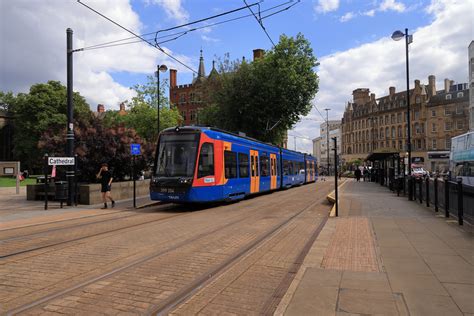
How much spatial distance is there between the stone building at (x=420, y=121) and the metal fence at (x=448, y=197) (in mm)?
54864

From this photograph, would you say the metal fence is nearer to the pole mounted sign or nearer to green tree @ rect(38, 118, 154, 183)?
the pole mounted sign

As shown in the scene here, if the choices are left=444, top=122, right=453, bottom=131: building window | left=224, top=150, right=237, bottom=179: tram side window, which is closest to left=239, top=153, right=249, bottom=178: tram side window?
left=224, top=150, right=237, bottom=179: tram side window

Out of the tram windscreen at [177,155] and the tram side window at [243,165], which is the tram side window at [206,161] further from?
the tram side window at [243,165]

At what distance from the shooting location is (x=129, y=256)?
7.00 m

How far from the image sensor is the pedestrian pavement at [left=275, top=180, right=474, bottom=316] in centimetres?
438

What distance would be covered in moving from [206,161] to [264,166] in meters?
7.80

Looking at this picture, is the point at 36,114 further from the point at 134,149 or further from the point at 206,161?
the point at 206,161

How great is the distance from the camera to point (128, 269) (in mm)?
6121

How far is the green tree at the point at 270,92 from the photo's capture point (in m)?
37.5

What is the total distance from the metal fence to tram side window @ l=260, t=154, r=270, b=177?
308 inches

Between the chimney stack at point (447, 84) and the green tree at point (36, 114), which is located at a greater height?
the chimney stack at point (447, 84)

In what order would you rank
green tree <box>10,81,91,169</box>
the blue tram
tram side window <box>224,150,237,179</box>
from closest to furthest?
the blue tram → tram side window <box>224,150,237,179</box> → green tree <box>10,81,91,169</box>

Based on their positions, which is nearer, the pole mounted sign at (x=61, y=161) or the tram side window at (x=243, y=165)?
the pole mounted sign at (x=61, y=161)

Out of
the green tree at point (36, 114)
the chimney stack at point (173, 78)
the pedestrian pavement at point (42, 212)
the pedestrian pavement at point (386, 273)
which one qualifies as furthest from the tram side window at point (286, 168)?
the chimney stack at point (173, 78)
